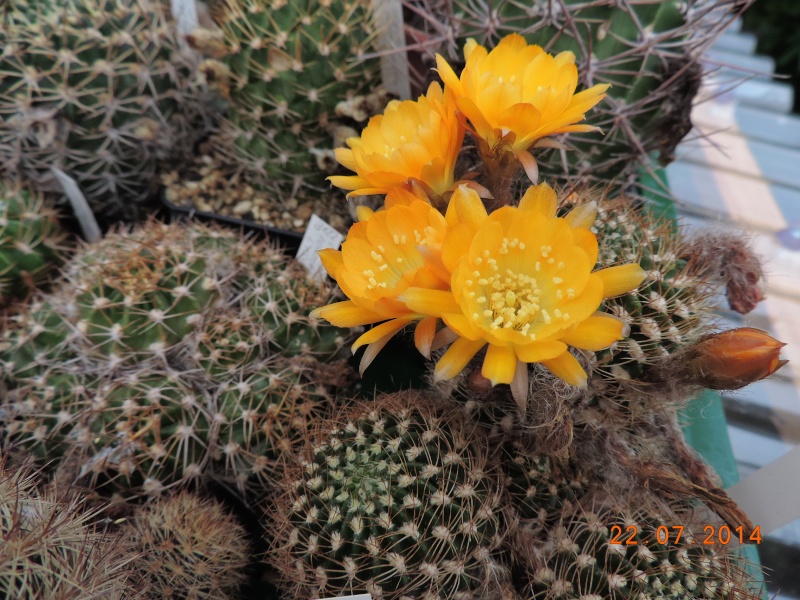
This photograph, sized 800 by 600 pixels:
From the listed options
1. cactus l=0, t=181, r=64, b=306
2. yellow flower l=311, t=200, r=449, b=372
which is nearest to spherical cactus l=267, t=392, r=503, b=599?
yellow flower l=311, t=200, r=449, b=372

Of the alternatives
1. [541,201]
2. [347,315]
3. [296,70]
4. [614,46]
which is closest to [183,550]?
[347,315]

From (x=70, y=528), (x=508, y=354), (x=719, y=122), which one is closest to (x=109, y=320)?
(x=70, y=528)

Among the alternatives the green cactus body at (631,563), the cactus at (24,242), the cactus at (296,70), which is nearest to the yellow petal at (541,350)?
the green cactus body at (631,563)

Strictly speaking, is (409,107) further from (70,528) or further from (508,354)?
(70,528)

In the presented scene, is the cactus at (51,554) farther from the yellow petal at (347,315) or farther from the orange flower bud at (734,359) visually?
the orange flower bud at (734,359)

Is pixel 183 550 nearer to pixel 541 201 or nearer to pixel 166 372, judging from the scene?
pixel 166 372

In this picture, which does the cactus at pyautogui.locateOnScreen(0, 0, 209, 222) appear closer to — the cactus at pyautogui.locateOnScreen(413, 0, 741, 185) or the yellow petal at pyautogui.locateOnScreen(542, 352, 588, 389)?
the cactus at pyautogui.locateOnScreen(413, 0, 741, 185)
